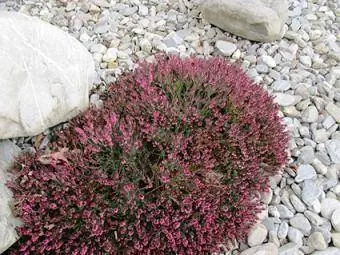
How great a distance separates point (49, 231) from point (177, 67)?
55.3 inches

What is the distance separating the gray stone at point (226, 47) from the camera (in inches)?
169

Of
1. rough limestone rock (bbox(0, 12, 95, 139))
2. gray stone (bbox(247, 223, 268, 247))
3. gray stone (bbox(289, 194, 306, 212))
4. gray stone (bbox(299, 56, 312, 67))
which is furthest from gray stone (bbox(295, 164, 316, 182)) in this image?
rough limestone rock (bbox(0, 12, 95, 139))

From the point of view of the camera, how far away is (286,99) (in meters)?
3.98

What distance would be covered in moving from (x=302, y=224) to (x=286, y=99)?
44.1 inches

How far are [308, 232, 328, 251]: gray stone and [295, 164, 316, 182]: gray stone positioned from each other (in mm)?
432

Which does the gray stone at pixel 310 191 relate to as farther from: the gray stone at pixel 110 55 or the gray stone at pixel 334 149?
the gray stone at pixel 110 55

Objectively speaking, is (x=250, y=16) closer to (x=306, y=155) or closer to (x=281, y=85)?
(x=281, y=85)

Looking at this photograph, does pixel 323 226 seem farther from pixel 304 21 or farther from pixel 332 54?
pixel 304 21

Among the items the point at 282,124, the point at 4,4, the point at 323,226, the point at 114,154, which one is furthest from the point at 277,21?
the point at 4,4

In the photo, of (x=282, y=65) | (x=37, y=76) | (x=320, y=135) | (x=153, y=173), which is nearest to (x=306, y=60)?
(x=282, y=65)

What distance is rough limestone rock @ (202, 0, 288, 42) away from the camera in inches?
169

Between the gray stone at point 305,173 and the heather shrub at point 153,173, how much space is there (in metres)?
0.28

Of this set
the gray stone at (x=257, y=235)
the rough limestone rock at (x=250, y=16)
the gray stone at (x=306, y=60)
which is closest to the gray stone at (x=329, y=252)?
the gray stone at (x=257, y=235)

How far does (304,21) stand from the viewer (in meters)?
4.78
